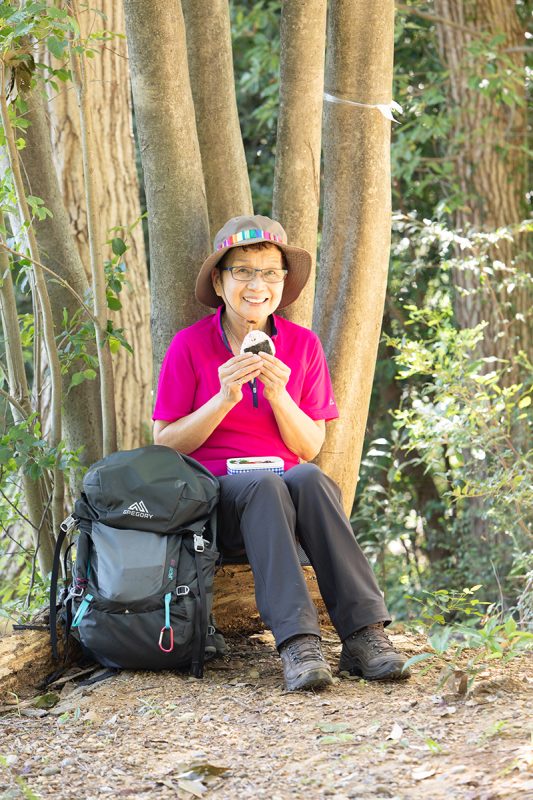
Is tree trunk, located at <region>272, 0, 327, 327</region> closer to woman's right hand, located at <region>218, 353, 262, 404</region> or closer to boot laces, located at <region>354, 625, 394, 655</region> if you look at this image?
woman's right hand, located at <region>218, 353, 262, 404</region>

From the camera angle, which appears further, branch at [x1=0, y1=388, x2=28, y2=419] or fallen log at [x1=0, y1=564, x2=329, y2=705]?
branch at [x1=0, y1=388, x2=28, y2=419]

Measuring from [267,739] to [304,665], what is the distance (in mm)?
397

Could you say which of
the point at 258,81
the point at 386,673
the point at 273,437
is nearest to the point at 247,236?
the point at 273,437

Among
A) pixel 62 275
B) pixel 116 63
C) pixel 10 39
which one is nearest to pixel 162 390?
pixel 62 275

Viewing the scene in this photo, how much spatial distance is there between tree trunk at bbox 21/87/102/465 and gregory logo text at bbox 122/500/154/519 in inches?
43.6

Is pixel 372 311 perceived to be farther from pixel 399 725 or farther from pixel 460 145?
pixel 460 145

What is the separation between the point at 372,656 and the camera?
11.2 feet

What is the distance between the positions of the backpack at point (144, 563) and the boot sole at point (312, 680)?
0.35 m

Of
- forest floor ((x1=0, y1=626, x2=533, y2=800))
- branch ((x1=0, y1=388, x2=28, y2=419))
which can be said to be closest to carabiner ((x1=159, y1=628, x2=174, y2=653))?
forest floor ((x1=0, y1=626, x2=533, y2=800))

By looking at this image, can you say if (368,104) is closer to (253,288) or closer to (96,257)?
(253,288)

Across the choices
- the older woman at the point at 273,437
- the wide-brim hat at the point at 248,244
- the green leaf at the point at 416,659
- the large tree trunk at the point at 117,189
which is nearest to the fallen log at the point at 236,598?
the older woman at the point at 273,437

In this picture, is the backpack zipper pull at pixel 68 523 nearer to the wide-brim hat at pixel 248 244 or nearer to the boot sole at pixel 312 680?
the boot sole at pixel 312 680

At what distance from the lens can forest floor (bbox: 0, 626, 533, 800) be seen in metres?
2.51

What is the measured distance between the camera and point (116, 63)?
581 centimetres
